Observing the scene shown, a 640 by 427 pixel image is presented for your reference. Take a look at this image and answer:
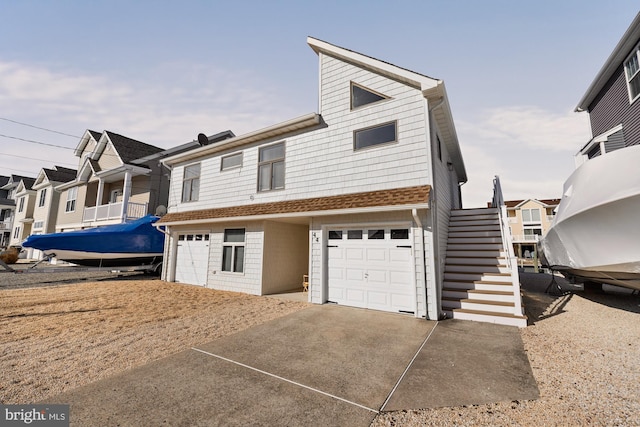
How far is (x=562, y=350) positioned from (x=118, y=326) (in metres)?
9.36

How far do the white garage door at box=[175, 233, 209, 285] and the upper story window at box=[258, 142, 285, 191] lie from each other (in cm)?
415

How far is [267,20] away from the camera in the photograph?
27.1 ft

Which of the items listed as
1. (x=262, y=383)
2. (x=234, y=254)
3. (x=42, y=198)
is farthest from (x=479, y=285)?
(x=42, y=198)

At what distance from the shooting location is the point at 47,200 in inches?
1093

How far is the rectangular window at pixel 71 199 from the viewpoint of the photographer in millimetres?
24230

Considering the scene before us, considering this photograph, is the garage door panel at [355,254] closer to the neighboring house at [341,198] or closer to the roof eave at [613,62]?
the neighboring house at [341,198]

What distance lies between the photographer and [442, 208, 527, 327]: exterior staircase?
6469mm

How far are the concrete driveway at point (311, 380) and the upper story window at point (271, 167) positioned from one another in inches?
243

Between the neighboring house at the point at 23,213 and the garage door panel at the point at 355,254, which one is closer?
the garage door panel at the point at 355,254

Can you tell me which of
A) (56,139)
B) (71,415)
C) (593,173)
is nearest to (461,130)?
(593,173)

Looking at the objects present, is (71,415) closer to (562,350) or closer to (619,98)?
(562,350)

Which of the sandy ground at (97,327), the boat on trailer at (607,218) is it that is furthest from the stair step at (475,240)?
the sandy ground at (97,327)

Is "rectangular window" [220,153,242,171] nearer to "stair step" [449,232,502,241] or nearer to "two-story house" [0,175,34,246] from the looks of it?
"stair step" [449,232,502,241]

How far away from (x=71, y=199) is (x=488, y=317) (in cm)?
3381
